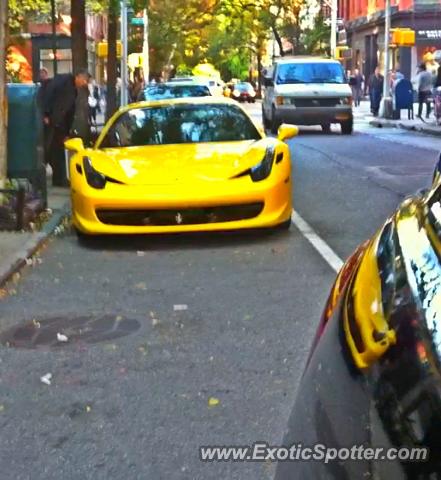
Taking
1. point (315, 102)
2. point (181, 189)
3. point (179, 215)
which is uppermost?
point (181, 189)

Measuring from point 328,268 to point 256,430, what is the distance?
137 inches

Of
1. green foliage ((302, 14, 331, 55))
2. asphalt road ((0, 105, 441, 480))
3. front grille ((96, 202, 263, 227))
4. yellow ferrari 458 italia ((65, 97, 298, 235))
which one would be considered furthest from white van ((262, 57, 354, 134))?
green foliage ((302, 14, 331, 55))

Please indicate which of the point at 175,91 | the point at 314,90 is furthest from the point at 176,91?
the point at 314,90

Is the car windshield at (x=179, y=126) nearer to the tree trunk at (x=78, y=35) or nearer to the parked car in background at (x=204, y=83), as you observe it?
the tree trunk at (x=78, y=35)

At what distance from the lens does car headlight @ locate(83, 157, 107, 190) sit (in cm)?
818

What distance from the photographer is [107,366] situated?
4.93 meters

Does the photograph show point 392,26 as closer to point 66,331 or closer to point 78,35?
point 78,35

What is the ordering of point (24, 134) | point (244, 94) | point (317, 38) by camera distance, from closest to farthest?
point (24, 134) → point (317, 38) → point (244, 94)

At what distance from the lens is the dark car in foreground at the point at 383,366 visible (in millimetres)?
1553

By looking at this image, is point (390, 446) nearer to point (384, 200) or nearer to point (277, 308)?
point (277, 308)

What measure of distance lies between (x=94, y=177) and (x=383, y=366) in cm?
676

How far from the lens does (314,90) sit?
2477 cm

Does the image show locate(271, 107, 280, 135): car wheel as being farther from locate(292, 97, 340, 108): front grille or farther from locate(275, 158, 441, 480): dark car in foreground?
locate(275, 158, 441, 480): dark car in foreground

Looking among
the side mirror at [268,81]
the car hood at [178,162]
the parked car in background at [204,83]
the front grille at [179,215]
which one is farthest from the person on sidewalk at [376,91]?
the front grille at [179,215]
